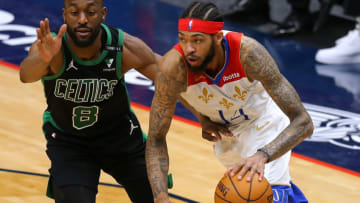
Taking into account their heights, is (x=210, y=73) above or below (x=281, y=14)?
above

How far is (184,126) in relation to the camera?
8031 mm

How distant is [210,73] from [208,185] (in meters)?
2.13

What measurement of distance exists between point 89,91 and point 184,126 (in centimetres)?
315

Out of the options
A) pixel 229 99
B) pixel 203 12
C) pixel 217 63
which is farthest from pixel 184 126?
pixel 203 12

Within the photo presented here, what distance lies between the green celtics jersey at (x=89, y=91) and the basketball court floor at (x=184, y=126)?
1286mm

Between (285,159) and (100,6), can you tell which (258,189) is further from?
(100,6)

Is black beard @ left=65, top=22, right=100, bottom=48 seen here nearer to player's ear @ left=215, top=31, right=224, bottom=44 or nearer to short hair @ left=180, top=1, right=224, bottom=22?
short hair @ left=180, top=1, right=224, bottom=22

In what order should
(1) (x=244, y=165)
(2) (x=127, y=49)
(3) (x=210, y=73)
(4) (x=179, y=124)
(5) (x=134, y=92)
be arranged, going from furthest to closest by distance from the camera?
(5) (x=134, y=92) < (4) (x=179, y=124) < (2) (x=127, y=49) < (3) (x=210, y=73) < (1) (x=244, y=165)

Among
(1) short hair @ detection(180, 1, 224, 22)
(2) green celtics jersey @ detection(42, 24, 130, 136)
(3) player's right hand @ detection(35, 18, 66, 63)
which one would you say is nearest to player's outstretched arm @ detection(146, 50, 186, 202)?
(1) short hair @ detection(180, 1, 224, 22)

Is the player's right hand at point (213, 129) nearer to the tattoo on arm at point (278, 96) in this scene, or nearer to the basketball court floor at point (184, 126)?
the tattoo on arm at point (278, 96)

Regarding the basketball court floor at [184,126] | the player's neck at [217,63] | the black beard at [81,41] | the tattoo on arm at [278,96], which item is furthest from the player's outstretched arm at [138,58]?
the basketball court floor at [184,126]

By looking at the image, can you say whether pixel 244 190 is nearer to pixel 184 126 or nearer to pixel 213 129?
pixel 213 129

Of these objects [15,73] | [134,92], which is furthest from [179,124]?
[15,73]

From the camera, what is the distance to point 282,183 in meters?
4.91
